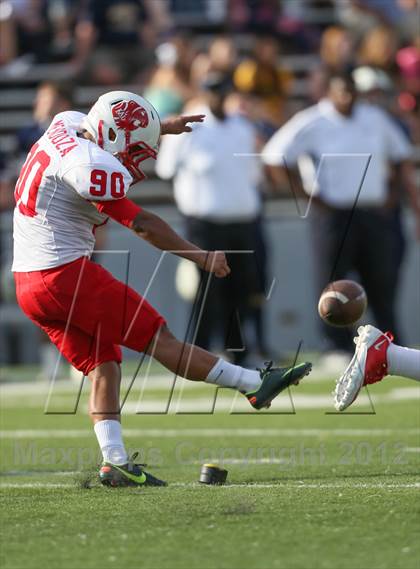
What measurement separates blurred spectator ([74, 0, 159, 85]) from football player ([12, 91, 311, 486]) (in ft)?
31.7

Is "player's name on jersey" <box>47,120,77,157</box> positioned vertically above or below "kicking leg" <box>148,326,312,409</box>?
above

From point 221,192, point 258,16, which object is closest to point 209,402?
point 221,192

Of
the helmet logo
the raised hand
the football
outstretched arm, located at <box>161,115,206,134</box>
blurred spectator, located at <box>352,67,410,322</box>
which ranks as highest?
the helmet logo

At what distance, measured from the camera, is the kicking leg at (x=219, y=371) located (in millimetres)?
5539

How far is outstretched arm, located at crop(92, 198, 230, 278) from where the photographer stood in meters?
5.27

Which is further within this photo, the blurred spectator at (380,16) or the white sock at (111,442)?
the blurred spectator at (380,16)

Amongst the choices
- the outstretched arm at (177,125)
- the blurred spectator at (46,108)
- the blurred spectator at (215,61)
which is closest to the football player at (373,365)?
the outstretched arm at (177,125)

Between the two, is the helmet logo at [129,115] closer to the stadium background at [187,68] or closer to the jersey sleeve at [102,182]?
the jersey sleeve at [102,182]

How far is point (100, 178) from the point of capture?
521 centimetres

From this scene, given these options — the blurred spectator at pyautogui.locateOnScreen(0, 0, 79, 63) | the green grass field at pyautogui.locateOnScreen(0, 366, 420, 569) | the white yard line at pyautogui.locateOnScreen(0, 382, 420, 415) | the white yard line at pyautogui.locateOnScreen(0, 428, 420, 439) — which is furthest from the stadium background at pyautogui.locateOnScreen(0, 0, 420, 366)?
the white yard line at pyautogui.locateOnScreen(0, 428, 420, 439)

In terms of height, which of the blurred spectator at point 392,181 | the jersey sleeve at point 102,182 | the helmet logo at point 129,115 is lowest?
the blurred spectator at point 392,181

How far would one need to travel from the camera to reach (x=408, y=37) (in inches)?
591

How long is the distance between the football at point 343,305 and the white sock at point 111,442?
1056 mm

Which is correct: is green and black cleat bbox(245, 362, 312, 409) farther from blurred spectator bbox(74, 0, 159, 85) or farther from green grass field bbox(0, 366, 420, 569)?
blurred spectator bbox(74, 0, 159, 85)
